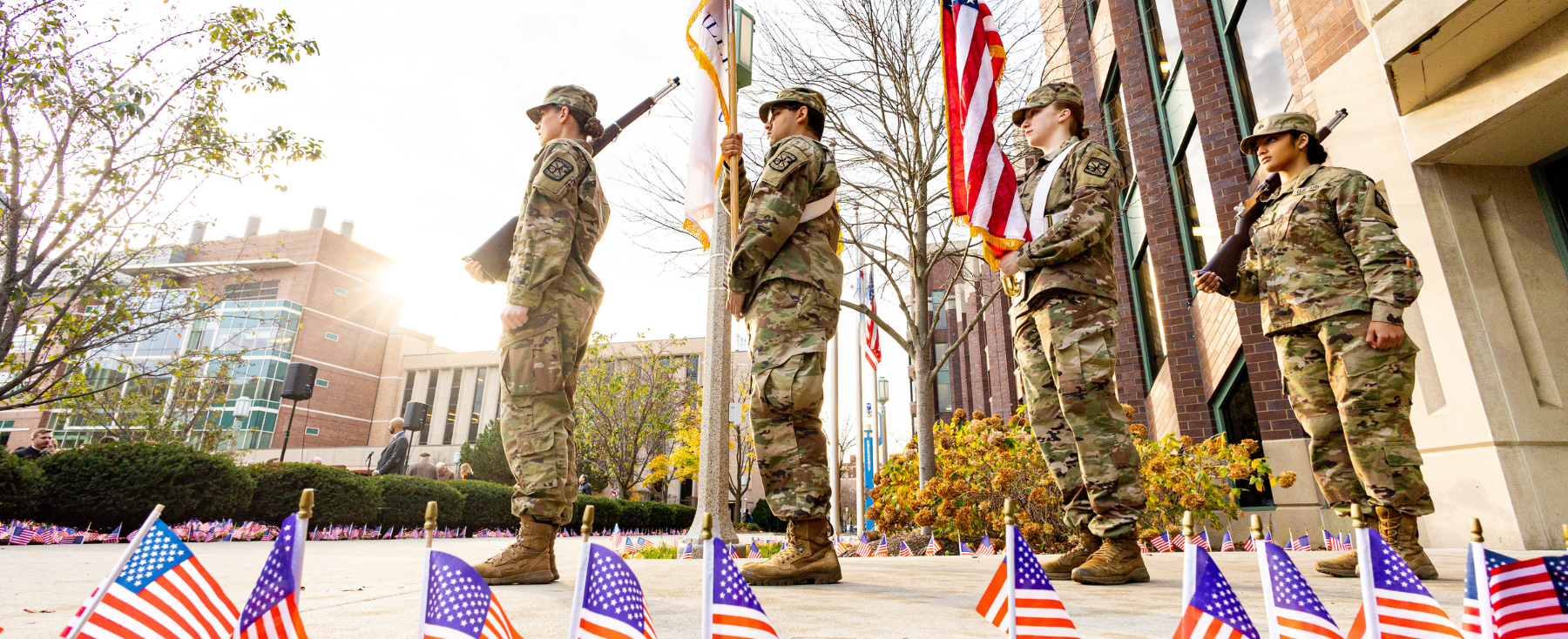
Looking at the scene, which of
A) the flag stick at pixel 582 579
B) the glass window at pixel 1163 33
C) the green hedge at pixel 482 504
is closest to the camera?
the flag stick at pixel 582 579

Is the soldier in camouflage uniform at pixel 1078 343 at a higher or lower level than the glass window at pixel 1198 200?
lower

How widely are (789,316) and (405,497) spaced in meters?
10.6

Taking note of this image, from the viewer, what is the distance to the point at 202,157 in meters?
9.09

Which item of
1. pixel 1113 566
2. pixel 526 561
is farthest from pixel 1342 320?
pixel 526 561

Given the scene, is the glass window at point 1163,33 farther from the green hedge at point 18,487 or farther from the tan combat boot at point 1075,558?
the green hedge at point 18,487

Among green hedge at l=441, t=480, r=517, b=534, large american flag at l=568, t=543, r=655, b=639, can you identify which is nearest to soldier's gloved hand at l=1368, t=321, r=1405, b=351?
large american flag at l=568, t=543, r=655, b=639

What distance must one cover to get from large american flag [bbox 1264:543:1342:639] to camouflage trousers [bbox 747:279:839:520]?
2.02 metres

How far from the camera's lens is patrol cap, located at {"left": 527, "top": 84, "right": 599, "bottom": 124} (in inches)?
152

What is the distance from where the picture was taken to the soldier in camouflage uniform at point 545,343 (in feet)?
10.5

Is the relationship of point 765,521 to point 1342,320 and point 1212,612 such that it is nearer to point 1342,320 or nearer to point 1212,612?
point 1342,320

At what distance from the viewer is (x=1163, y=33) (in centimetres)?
1062

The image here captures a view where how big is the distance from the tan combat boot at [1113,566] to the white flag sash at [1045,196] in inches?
59.5

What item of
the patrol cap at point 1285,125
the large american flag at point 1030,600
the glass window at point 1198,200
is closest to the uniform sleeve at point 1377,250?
the patrol cap at point 1285,125

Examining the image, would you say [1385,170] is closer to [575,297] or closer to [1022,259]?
[1022,259]
